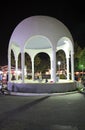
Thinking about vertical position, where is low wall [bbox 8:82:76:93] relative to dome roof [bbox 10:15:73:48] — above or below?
below

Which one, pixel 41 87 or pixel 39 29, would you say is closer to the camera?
pixel 41 87

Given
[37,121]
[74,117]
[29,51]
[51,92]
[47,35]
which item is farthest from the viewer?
[29,51]

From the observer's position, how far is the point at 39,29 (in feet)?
80.2

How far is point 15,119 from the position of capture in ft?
35.3

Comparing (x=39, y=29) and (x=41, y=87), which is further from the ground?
(x=39, y=29)

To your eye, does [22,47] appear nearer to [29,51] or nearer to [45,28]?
[45,28]

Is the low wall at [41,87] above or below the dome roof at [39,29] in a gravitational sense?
below

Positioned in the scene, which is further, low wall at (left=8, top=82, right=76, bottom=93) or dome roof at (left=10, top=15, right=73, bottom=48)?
dome roof at (left=10, top=15, right=73, bottom=48)

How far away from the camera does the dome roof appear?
80.3 ft

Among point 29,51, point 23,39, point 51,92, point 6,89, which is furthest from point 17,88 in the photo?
point 29,51

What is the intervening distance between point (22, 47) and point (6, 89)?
464 centimetres

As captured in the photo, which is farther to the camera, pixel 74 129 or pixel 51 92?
pixel 51 92

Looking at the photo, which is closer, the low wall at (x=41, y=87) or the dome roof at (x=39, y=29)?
the low wall at (x=41, y=87)

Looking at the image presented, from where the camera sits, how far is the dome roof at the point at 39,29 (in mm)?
24469
